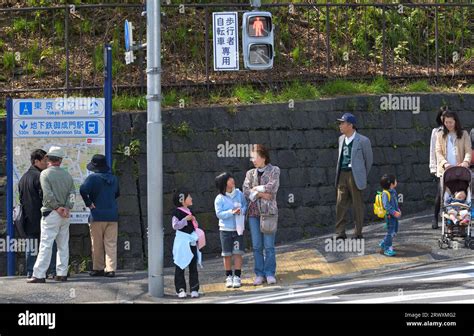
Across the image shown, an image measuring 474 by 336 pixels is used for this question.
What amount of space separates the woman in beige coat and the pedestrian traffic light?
323 centimetres

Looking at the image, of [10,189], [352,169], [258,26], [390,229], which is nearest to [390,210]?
[390,229]

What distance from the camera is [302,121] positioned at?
16797 millimetres

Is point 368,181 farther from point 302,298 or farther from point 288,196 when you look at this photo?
point 302,298

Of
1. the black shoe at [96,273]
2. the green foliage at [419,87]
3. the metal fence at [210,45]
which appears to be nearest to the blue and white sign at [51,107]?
the metal fence at [210,45]

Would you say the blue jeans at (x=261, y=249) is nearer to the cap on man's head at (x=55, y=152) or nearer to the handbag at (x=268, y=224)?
the handbag at (x=268, y=224)

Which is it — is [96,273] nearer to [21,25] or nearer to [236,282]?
[236,282]

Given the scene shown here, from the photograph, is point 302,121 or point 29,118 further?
point 302,121

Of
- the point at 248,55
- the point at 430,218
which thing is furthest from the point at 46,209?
the point at 430,218

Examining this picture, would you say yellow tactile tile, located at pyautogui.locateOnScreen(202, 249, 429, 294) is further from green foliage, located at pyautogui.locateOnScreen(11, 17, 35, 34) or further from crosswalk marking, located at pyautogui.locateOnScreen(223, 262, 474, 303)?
green foliage, located at pyautogui.locateOnScreen(11, 17, 35, 34)

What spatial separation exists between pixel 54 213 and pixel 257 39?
12.5 ft

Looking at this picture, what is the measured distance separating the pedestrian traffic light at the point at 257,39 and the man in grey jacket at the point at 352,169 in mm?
1799

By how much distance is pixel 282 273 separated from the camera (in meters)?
14.0
